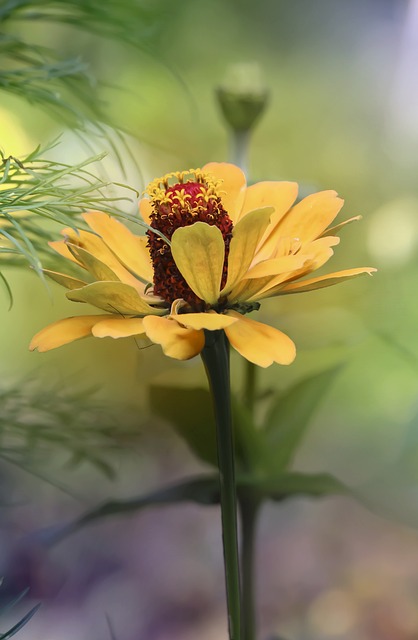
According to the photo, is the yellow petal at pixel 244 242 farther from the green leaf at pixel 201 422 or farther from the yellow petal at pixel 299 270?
the green leaf at pixel 201 422

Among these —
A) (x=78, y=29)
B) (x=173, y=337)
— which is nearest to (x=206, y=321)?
(x=173, y=337)

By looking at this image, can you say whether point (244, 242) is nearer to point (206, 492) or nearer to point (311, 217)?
point (311, 217)

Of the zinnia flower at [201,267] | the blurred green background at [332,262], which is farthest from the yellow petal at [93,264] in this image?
the blurred green background at [332,262]

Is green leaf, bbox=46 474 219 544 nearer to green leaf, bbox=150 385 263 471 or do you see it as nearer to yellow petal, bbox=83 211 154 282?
green leaf, bbox=150 385 263 471

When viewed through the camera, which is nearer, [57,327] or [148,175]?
[57,327]

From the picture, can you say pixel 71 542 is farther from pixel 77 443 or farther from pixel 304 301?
pixel 304 301

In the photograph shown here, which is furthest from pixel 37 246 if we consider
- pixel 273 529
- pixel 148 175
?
pixel 273 529

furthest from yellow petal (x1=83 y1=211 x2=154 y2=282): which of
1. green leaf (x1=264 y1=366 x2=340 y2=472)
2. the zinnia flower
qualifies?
green leaf (x1=264 y1=366 x2=340 y2=472)
